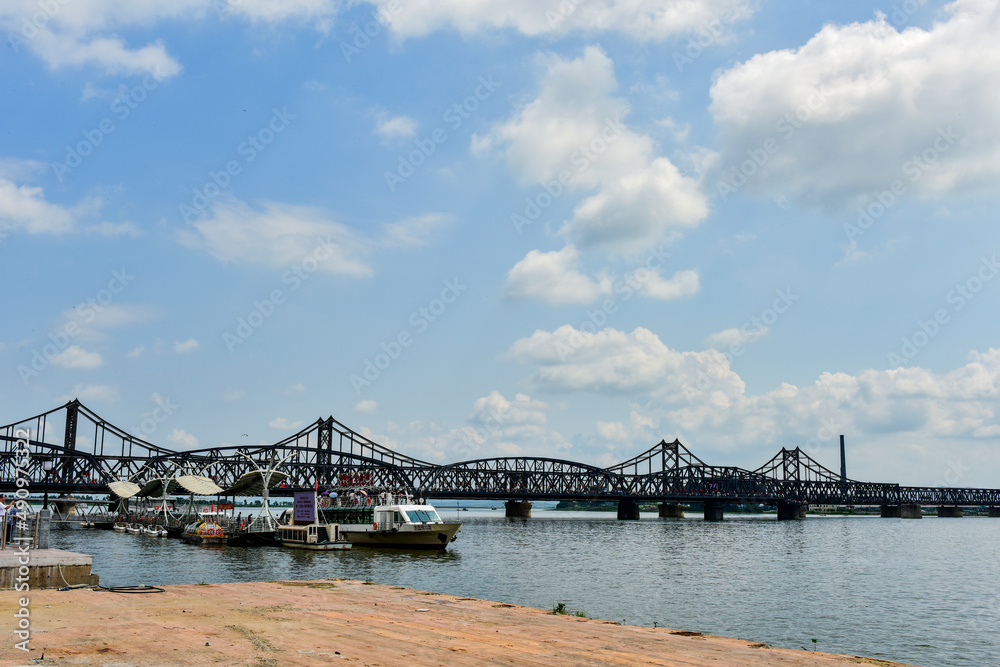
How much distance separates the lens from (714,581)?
52.6 metres

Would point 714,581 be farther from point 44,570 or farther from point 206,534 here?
point 206,534

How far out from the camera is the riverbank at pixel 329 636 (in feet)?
53.5

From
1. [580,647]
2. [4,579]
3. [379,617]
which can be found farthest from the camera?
[4,579]

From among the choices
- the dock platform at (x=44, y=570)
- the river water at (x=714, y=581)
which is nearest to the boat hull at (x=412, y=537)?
the river water at (x=714, y=581)

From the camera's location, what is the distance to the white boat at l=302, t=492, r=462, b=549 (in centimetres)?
7600

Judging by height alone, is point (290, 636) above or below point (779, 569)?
above

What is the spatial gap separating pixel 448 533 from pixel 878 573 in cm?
3692

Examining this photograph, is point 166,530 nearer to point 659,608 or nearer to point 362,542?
point 362,542

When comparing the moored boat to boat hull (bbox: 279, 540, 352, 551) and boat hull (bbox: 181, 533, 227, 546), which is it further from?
boat hull (bbox: 279, 540, 352, 551)

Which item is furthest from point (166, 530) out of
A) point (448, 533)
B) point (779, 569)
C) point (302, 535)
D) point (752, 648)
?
point (752, 648)

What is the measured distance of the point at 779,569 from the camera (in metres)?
62.3

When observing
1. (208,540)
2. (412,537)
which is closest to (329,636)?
(412,537)

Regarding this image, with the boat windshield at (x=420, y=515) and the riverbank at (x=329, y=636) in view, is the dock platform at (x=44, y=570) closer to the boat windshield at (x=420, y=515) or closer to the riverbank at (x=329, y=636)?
the riverbank at (x=329, y=636)

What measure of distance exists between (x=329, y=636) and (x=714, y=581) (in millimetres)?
39473
